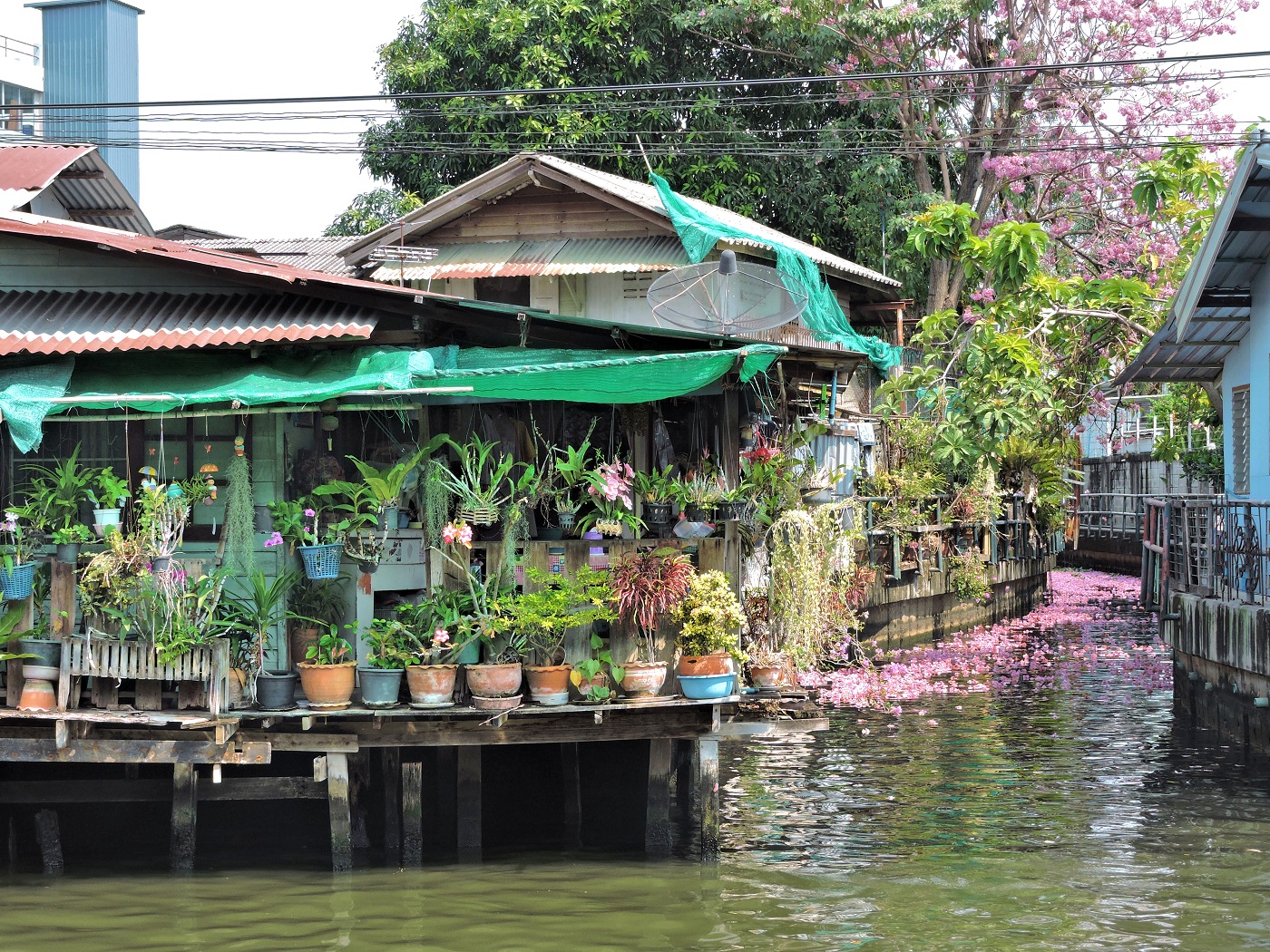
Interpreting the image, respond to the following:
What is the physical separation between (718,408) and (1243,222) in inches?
279

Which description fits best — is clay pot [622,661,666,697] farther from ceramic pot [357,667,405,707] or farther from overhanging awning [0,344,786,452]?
overhanging awning [0,344,786,452]

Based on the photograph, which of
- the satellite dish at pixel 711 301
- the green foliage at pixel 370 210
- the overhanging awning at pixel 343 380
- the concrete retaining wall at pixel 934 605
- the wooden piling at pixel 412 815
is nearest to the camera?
the overhanging awning at pixel 343 380

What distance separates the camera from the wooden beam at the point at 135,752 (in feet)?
35.1

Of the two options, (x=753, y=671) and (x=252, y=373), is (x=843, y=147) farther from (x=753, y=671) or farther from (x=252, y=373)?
(x=252, y=373)

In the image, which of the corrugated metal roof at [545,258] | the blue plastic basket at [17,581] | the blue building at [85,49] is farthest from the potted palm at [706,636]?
the blue building at [85,49]

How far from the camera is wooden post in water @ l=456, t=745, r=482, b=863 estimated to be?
12016mm

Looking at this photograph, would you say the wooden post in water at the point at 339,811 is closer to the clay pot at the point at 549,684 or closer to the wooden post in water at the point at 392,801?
the wooden post in water at the point at 392,801

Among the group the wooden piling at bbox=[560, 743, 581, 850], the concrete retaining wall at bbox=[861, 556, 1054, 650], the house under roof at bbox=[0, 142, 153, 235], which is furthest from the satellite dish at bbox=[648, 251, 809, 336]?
the concrete retaining wall at bbox=[861, 556, 1054, 650]

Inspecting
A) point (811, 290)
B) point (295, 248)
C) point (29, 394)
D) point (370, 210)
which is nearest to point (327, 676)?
point (29, 394)

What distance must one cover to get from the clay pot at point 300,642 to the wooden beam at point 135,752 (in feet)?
2.56

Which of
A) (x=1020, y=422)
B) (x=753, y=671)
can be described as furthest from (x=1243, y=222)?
(x=753, y=671)

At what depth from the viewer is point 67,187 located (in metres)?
18.1

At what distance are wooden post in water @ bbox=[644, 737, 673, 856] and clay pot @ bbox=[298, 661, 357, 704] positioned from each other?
104 inches

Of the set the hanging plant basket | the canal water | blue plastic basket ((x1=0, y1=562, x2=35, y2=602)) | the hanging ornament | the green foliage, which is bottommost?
the canal water
